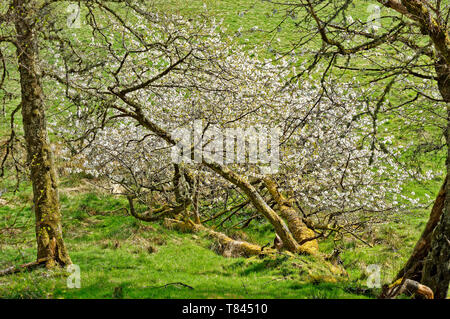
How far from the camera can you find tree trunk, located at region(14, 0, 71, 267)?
23.9ft

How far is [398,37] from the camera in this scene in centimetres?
609

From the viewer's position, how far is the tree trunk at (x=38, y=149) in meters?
7.30

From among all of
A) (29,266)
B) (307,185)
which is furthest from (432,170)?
(29,266)

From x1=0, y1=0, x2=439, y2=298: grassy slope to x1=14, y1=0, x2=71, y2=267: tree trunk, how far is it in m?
0.47

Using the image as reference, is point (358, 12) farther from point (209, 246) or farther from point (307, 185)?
point (209, 246)

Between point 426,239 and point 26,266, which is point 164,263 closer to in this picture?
point 26,266

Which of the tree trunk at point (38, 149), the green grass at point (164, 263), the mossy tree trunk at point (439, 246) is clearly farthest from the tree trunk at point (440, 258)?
the tree trunk at point (38, 149)

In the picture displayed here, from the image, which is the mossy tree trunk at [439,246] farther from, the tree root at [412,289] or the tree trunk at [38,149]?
the tree trunk at [38,149]

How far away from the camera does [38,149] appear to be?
288 inches

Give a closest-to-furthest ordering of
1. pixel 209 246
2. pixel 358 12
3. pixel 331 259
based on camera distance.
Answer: pixel 331 259, pixel 209 246, pixel 358 12

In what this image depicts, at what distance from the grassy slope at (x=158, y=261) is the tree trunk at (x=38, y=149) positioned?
474mm
